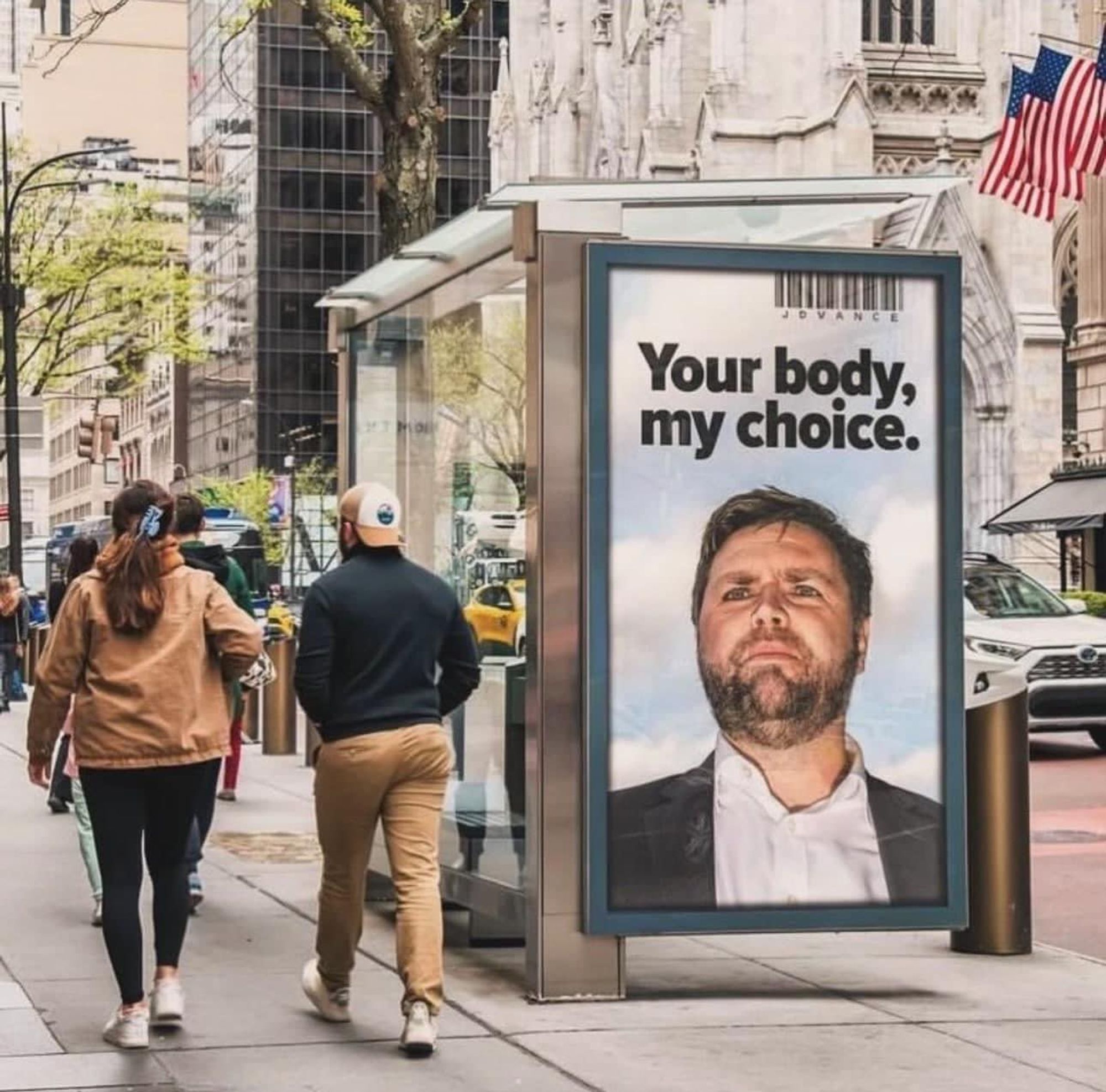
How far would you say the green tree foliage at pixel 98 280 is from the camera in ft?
157

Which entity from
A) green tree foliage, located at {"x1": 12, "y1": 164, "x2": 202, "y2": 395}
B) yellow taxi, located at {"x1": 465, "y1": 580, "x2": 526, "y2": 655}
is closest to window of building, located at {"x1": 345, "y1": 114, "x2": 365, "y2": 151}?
green tree foliage, located at {"x1": 12, "y1": 164, "x2": 202, "y2": 395}

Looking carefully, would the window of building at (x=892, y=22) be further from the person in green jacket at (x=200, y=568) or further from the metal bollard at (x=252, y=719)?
the person in green jacket at (x=200, y=568)

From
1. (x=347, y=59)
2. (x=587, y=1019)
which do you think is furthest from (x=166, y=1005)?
(x=347, y=59)

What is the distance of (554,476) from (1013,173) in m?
16.7

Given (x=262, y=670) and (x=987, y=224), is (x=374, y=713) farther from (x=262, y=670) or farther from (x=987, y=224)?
(x=987, y=224)

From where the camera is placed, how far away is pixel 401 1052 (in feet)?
25.3

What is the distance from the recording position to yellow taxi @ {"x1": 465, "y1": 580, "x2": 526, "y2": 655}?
973 cm

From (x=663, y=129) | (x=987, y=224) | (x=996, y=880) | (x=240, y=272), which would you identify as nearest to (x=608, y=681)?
(x=996, y=880)

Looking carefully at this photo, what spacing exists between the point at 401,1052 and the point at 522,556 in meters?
2.35

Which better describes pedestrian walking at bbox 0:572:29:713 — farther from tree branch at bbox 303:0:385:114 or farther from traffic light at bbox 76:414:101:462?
tree branch at bbox 303:0:385:114

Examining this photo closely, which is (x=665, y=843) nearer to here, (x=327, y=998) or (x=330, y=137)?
(x=327, y=998)

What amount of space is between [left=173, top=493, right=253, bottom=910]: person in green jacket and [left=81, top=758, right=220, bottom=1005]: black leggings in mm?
751

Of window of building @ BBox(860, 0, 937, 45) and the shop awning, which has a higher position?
window of building @ BBox(860, 0, 937, 45)

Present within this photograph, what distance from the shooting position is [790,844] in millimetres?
8922
